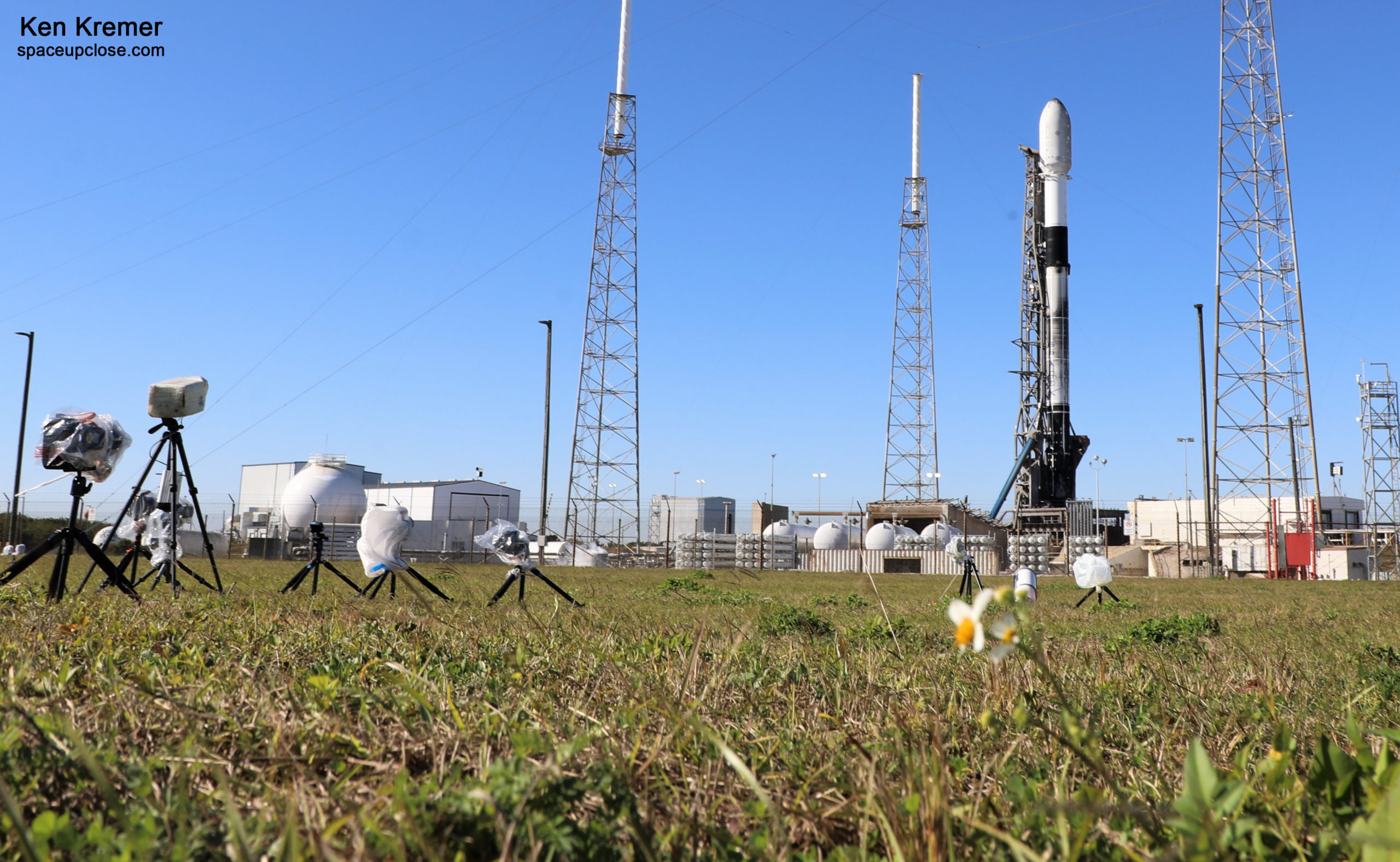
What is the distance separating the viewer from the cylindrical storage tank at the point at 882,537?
42.3 metres

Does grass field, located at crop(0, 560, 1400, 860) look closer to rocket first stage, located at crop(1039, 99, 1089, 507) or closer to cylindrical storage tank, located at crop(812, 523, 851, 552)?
rocket first stage, located at crop(1039, 99, 1089, 507)

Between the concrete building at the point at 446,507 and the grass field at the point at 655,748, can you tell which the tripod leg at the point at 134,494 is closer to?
the grass field at the point at 655,748

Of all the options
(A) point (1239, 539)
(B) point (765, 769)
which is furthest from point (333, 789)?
(A) point (1239, 539)

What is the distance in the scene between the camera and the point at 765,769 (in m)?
1.95

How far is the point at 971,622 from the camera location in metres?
1.14

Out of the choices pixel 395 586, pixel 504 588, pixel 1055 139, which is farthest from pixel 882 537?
pixel 504 588

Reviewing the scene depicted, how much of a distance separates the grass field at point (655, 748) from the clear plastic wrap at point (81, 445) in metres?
2.59

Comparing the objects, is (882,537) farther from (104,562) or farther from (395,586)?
(104,562)

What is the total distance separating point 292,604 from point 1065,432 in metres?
41.0

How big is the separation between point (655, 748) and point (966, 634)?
0.90m

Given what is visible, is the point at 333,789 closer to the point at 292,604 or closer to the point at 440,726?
the point at 440,726

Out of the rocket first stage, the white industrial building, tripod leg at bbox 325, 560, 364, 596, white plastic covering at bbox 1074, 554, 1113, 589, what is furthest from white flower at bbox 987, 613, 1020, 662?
the rocket first stage

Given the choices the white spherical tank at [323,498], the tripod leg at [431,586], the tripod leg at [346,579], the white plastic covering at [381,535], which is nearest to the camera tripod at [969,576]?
the tripod leg at [431,586]

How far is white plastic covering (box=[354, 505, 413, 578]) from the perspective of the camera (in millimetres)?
7480
